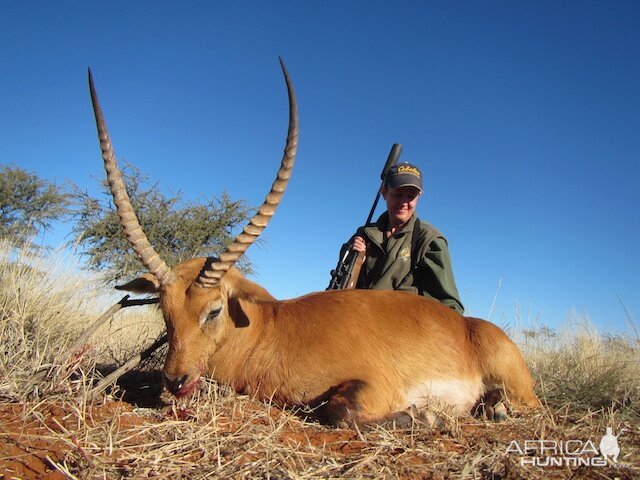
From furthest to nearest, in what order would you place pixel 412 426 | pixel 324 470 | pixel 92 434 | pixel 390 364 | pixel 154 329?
pixel 154 329 → pixel 390 364 → pixel 412 426 → pixel 92 434 → pixel 324 470

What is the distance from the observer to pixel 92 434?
9.33 ft

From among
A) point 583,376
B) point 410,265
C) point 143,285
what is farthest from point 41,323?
point 583,376

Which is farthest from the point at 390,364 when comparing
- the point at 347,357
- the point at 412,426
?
the point at 412,426

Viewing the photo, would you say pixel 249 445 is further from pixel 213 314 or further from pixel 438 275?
pixel 438 275

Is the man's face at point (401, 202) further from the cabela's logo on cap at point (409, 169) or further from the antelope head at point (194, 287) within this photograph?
the antelope head at point (194, 287)

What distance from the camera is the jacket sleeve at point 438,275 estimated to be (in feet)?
18.8

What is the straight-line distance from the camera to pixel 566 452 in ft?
9.08

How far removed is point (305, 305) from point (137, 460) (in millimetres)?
2207

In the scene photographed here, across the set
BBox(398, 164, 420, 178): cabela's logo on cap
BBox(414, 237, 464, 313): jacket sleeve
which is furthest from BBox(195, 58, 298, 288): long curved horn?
BBox(398, 164, 420, 178): cabela's logo on cap

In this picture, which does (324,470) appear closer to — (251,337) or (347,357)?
(347,357)

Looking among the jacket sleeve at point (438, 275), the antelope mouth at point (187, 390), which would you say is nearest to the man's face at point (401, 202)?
the jacket sleeve at point (438, 275)

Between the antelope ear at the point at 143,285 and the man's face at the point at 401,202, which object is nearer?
the antelope ear at the point at 143,285

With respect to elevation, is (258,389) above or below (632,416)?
below

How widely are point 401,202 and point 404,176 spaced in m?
0.35
